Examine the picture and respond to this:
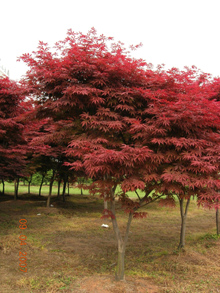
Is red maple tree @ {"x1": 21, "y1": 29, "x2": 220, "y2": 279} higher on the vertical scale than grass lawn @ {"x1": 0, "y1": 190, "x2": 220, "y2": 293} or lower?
higher

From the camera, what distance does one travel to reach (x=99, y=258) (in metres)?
6.35

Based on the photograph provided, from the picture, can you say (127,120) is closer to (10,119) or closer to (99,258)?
(99,258)

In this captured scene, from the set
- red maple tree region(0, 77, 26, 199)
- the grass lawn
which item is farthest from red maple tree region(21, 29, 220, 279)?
red maple tree region(0, 77, 26, 199)

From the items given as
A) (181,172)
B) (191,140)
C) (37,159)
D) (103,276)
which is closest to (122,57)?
(191,140)

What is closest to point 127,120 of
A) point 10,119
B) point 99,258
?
point 99,258

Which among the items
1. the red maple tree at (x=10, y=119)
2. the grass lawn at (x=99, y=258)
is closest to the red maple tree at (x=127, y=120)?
the grass lawn at (x=99, y=258)

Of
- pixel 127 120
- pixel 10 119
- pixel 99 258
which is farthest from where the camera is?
pixel 10 119

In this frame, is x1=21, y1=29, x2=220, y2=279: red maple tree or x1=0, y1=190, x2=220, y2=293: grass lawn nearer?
x1=21, y1=29, x2=220, y2=279: red maple tree

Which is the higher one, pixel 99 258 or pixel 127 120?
pixel 127 120

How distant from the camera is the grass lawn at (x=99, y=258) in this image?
4.61 m

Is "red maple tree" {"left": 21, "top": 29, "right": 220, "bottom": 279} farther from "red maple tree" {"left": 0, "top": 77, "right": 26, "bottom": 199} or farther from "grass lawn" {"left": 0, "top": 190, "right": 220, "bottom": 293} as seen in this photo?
"red maple tree" {"left": 0, "top": 77, "right": 26, "bottom": 199}

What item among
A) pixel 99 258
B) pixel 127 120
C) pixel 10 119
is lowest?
pixel 99 258

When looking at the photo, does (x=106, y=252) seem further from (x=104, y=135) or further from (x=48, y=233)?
(x=104, y=135)

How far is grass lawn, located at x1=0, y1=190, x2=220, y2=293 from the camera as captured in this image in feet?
15.1
